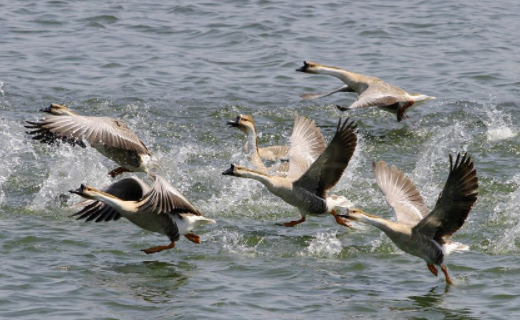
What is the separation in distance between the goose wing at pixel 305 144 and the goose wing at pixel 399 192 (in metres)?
1.29

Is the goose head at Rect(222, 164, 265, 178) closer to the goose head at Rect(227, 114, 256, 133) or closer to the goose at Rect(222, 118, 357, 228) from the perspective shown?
the goose at Rect(222, 118, 357, 228)

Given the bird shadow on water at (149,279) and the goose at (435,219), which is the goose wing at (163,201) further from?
the goose at (435,219)

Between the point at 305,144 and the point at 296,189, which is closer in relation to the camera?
the point at 296,189

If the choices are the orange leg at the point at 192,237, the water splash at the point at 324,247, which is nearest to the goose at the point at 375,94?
the water splash at the point at 324,247

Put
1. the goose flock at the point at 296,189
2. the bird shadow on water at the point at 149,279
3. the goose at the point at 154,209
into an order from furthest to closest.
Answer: the goose at the point at 154,209 → the goose flock at the point at 296,189 → the bird shadow on water at the point at 149,279

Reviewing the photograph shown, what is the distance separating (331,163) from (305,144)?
1.56m

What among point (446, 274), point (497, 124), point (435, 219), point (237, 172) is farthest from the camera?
point (497, 124)

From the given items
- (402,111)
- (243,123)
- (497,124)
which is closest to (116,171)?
(243,123)

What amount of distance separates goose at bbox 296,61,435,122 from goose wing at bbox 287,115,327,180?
2.03m

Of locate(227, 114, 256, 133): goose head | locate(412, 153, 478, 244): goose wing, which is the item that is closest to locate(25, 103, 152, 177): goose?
locate(227, 114, 256, 133): goose head

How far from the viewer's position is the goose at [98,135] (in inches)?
399

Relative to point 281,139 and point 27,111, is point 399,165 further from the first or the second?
point 27,111

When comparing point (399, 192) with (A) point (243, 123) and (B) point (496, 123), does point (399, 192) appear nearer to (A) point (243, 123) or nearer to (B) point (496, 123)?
(A) point (243, 123)

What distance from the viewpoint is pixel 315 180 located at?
972 centimetres
